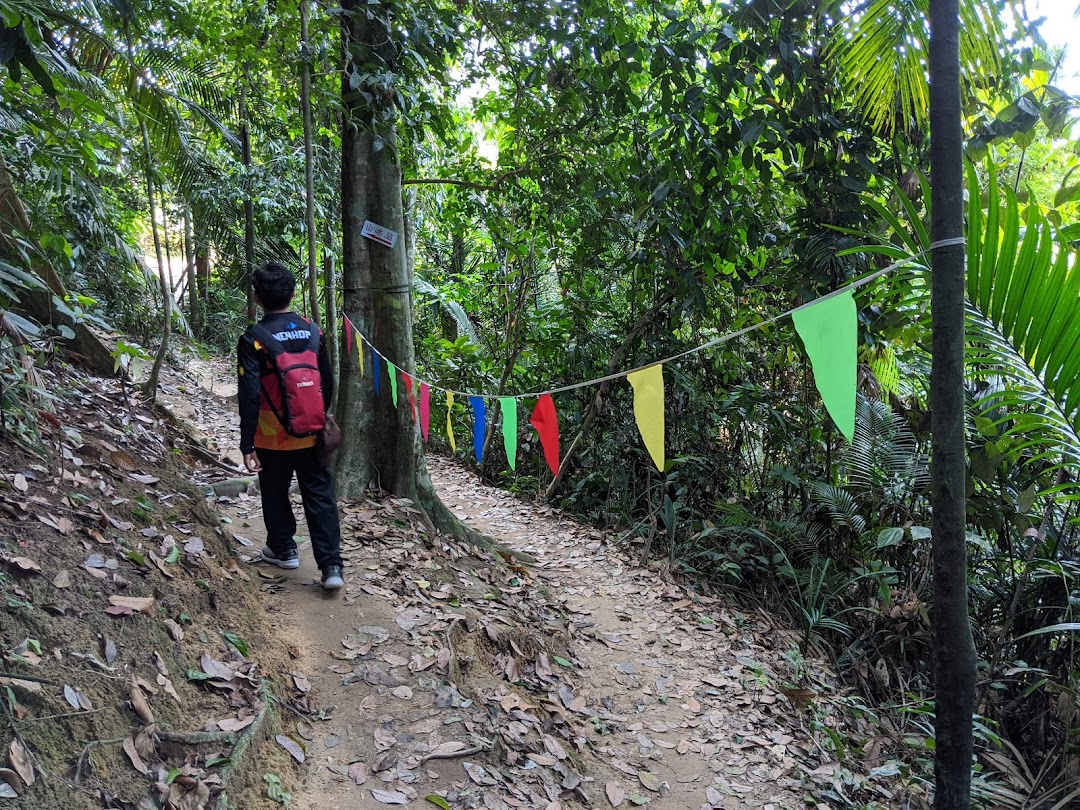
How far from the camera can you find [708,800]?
3400mm

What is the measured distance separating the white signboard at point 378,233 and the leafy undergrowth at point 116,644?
7.14 ft

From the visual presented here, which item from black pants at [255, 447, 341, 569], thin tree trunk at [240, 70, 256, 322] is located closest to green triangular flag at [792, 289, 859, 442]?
black pants at [255, 447, 341, 569]

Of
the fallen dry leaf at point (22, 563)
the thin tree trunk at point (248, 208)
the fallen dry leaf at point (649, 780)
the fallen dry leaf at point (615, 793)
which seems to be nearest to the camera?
the fallen dry leaf at point (22, 563)

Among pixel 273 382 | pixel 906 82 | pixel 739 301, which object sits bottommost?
pixel 273 382

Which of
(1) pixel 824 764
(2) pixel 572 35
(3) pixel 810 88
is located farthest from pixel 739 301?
(1) pixel 824 764

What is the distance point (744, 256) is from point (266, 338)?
3652 mm

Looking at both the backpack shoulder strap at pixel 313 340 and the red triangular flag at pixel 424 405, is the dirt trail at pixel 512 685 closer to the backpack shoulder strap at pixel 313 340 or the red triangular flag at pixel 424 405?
A: the red triangular flag at pixel 424 405

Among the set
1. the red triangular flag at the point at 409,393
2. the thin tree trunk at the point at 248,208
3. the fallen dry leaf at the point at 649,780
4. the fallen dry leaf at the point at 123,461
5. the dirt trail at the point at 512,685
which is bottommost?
the fallen dry leaf at the point at 649,780

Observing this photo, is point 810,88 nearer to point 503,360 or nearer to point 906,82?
point 906,82

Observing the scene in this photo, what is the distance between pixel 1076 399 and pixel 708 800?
2426mm

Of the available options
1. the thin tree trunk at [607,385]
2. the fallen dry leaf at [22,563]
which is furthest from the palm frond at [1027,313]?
the thin tree trunk at [607,385]

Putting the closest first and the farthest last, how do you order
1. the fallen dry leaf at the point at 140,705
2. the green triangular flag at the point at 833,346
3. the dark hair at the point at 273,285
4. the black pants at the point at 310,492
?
1. the green triangular flag at the point at 833,346
2. the fallen dry leaf at the point at 140,705
3. the dark hair at the point at 273,285
4. the black pants at the point at 310,492

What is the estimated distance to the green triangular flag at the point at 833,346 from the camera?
1.96 meters

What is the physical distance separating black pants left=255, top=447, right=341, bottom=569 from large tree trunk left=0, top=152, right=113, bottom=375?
4.15 feet
